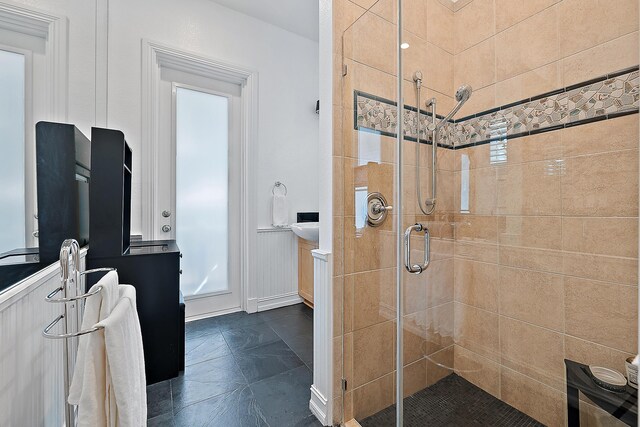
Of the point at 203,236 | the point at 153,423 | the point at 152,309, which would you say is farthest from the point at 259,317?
the point at 153,423

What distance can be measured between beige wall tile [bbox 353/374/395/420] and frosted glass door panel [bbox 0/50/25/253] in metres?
1.55

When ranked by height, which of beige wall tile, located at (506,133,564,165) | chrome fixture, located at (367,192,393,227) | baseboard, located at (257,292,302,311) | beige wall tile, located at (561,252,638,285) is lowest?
baseboard, located at (257,292,302,311)

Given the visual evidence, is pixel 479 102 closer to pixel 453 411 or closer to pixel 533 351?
pixel 533 351

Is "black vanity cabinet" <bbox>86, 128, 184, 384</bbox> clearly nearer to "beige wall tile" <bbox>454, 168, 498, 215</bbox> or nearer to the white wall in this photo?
the white wall

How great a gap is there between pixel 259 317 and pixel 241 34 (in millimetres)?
2786

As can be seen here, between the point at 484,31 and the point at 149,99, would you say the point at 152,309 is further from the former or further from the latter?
the point at 484,31

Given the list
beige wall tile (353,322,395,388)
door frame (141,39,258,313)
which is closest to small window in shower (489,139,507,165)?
beige wall tile (353,322,395,388)

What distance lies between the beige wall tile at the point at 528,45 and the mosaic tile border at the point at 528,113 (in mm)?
171

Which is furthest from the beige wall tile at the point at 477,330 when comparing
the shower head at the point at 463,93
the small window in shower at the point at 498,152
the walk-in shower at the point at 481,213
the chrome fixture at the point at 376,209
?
the shower head at the point at 463,93

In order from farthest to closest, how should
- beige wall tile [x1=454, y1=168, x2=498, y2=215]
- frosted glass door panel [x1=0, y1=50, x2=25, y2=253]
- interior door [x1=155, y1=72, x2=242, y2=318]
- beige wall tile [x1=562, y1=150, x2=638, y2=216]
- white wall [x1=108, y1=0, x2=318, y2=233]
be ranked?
interior door [x1=155, y1=72, x2=242, y2=318] → white wall [x1=108, y1=0, x2=318, y2=233] → beige wall tile [x1=454, y1=168, x2=498, y2=215] → beige wall tile [x1=562, y1=150, x2=638, y2=216] → frosted glass door panel [x1=0, y1=50, x2=25, y2=253]

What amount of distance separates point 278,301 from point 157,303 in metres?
1.42

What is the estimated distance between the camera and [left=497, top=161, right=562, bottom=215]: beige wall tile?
1283 mm

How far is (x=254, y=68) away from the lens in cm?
279

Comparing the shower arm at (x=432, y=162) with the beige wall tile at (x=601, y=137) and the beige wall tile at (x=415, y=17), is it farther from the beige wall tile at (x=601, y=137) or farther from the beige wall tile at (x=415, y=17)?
Answer: the beige wall tile at (x=601, y=137)
